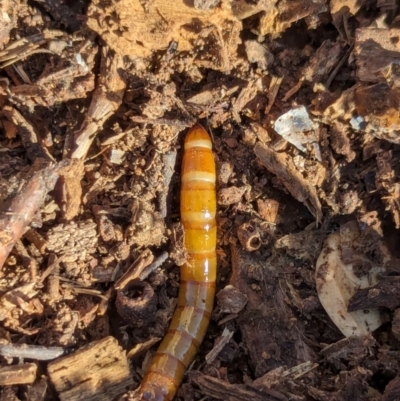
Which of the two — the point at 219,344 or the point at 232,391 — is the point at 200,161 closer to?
the point at 219,344

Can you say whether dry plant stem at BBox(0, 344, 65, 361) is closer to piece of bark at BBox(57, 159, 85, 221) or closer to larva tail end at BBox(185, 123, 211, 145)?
piece of bark at BBox(57, 159, 85, 221)

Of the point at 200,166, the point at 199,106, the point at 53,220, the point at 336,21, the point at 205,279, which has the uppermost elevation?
the point at 336,21

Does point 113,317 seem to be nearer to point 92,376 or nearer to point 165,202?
point 92,376

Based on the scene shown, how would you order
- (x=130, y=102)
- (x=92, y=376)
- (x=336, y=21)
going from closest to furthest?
(x=92, y=376) < (x=336, y=21) < (x=130, y=102)

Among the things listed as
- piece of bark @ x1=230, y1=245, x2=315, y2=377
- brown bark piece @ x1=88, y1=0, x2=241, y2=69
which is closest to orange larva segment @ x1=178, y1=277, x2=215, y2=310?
piece of bark @ x1=230, y1=245, x2=315, y2=377

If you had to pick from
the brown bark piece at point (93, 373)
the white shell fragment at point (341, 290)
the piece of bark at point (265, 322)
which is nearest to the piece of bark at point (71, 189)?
the brown bark piece at point (93, 373)

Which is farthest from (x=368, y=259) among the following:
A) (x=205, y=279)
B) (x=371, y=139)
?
(x=205, y=279)

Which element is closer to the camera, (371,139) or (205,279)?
(371,139)

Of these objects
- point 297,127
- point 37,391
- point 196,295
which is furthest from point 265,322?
point 37,391
